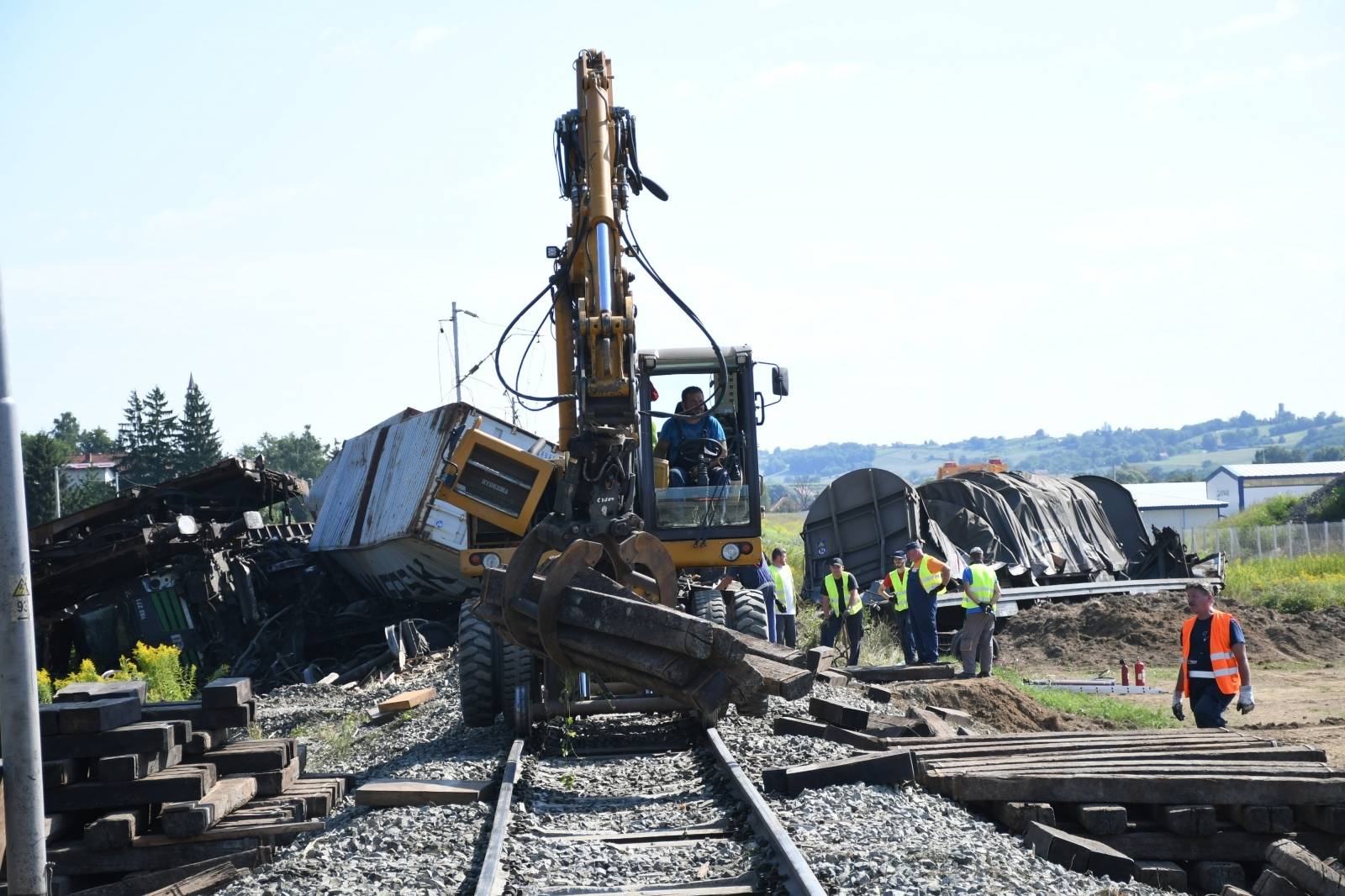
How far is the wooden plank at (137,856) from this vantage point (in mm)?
7023

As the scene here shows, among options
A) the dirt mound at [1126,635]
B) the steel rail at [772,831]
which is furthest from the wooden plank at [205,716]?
the dirt mound at [1126,635]

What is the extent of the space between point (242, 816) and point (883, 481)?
626 inches

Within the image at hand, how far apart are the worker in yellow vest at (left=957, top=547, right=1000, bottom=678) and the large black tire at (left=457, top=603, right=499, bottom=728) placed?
21.5ft

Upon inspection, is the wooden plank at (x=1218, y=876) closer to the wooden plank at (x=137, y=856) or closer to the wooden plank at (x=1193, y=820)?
the wooden plank at (x=1193, y=820)

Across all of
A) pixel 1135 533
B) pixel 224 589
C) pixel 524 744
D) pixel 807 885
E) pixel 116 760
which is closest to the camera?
pixel 807 885

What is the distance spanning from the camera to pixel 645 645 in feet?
27.8

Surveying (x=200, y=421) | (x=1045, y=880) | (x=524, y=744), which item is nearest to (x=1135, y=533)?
(x=524, y=744)

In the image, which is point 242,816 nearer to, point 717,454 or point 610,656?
point 610,656

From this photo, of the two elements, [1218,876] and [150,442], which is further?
[150,442]

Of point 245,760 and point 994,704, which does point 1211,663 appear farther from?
point 245,760

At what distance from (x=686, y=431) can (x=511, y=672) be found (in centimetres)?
290

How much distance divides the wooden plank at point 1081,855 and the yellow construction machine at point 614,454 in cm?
349

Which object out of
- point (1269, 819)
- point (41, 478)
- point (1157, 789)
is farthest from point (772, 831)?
point (41, 478)

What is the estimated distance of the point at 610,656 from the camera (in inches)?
338
